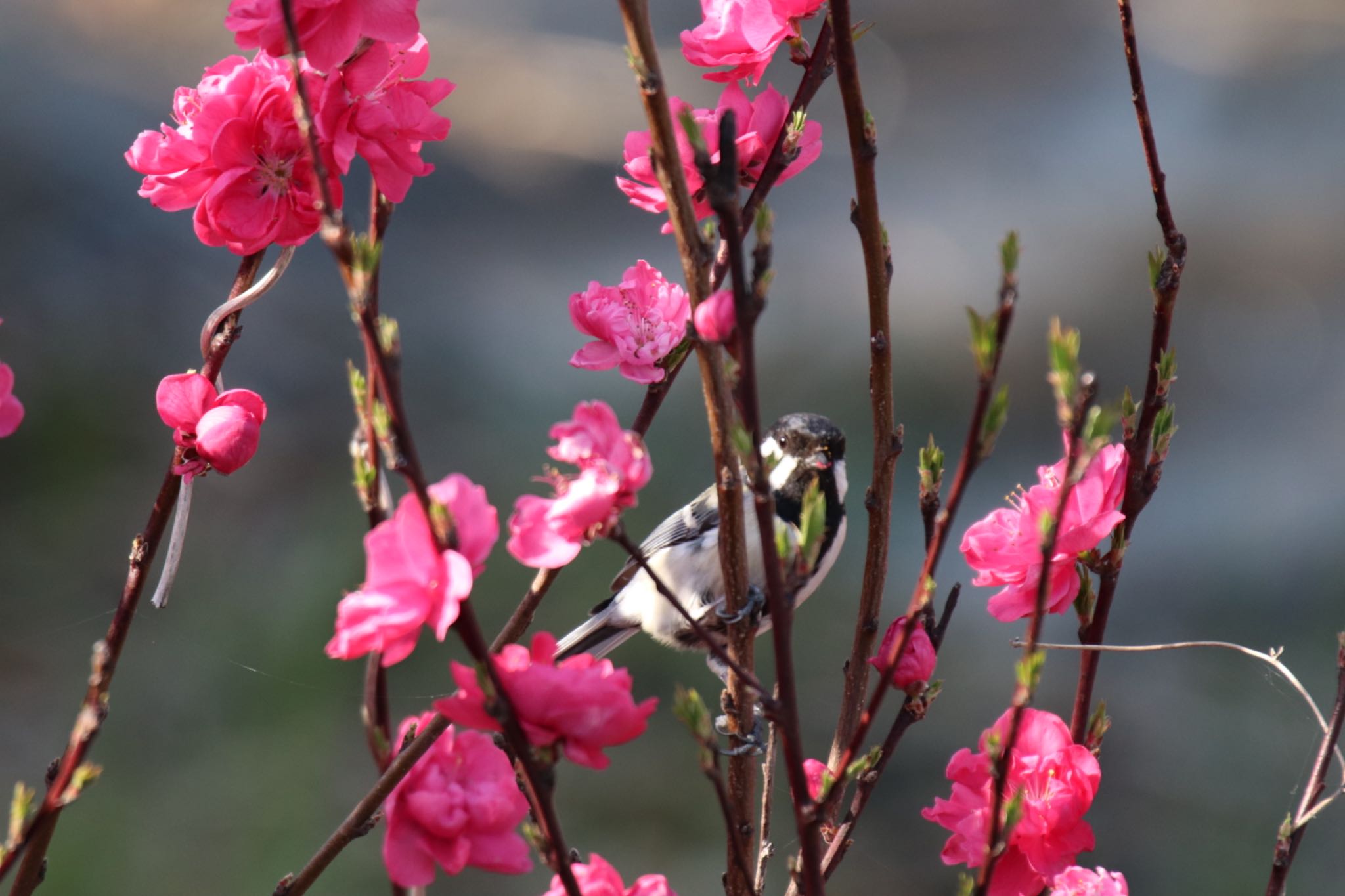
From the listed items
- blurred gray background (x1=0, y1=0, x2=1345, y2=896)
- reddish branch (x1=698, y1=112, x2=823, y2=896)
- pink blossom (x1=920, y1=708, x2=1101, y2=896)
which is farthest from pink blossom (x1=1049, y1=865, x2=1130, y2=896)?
blurred gray background (x1=0, y1=0, x2=1345, y2=896)

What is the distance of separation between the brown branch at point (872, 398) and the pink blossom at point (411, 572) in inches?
10.6

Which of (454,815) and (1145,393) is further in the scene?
(1145,393)

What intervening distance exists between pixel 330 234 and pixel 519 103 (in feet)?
13.7

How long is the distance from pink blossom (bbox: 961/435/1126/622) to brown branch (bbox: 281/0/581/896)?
298mm

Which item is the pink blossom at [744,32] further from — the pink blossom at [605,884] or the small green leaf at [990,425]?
the pink blossom at [605,884]

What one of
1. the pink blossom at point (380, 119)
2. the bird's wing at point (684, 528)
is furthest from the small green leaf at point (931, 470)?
the bird's wing at point (684, 528)

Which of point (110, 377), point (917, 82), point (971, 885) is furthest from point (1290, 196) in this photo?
point (971, 885)

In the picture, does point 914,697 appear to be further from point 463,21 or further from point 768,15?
point 463,21

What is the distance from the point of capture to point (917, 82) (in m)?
4.27

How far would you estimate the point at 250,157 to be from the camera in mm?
674

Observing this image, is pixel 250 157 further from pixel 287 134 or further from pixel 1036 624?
pixel 1036 624

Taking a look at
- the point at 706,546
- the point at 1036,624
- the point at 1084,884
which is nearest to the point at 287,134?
the point at 1036,624

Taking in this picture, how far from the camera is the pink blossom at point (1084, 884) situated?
26.2 inches

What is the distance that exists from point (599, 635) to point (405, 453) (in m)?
1.14
